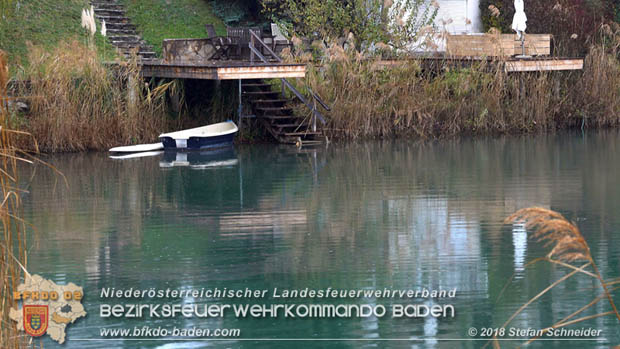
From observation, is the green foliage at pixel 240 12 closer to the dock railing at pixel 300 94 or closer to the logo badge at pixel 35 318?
the dock railing at pixel 300 94

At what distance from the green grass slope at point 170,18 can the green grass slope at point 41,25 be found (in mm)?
1591

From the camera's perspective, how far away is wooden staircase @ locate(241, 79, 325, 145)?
21062mm

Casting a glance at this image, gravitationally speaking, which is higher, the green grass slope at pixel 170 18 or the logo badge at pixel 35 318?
the green grass slope at pixel 170 18

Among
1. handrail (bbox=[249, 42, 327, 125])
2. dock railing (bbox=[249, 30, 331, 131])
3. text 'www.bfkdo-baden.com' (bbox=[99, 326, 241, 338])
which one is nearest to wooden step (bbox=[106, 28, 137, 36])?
dock railing (bbox=[249, 30, 331, 131])

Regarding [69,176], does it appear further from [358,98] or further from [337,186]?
[358,98]

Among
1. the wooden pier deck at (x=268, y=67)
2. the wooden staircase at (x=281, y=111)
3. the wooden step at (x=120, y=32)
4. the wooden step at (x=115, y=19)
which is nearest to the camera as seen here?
the wooden pier deck at (x=268, y=67)

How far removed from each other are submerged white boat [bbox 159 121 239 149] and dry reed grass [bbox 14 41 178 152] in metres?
0.93

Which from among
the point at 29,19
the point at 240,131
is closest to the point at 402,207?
the point at 240,131

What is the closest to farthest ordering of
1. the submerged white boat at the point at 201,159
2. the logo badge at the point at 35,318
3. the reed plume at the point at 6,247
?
1. the reed plume at the point at 6,247
2. the logo badge at the point at 35,318
3. the submerged white boat at the point at 201,159

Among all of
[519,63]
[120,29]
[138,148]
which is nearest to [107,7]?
[120,29]

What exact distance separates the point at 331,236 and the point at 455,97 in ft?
39.8

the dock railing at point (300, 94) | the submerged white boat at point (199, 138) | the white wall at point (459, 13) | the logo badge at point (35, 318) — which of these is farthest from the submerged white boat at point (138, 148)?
the logo badge at point (35, 318)

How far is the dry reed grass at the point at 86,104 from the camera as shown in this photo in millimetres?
19297

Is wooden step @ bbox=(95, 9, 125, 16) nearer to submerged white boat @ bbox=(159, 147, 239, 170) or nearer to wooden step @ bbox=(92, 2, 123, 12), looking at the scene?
wooden step @ bbox=(92, 2, 123, 12)
